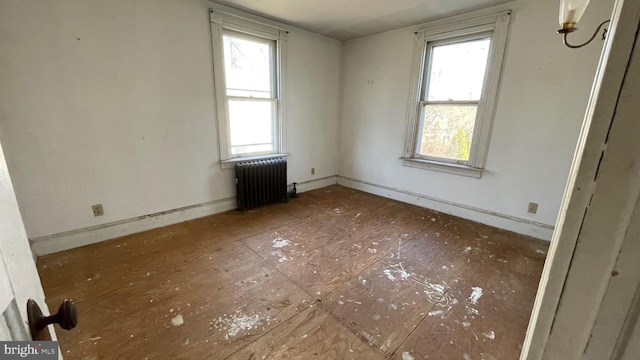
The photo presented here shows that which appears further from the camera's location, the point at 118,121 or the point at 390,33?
the point at 390,33

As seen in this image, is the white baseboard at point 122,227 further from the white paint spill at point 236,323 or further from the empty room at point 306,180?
the white paint spill at point 236,323

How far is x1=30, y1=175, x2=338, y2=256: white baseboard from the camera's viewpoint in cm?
228

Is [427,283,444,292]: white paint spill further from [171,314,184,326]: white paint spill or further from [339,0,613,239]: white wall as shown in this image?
[171,314,184,326]: white paint spill

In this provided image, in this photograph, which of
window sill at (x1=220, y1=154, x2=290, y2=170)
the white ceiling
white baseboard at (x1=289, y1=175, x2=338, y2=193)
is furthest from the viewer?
white baseboard at (x1=289, y1=175, x2=338, y2=193)

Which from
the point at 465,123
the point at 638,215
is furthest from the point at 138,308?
the point at 465,123

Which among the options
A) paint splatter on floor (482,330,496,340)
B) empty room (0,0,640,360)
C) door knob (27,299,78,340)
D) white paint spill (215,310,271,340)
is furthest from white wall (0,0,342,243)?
paint splatter on floor (482,330,496,340)

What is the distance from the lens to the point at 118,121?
2.44 metres

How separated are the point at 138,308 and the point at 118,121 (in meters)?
1.75

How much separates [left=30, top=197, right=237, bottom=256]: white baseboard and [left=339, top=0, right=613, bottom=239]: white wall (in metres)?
2.51

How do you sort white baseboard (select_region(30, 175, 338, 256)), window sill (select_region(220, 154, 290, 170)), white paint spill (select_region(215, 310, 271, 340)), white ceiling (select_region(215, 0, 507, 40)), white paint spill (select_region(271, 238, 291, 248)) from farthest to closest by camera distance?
window sill (select_region(220, 154, 290, 170)), white ceiling (select_region(215, 0, 507, 40)), white paint spill (select_region(271, 238, 291, 248)), white baseboard (select_region(30, 175, 338, 256)), white paint spill (select_region(215, 310, 271, 340))

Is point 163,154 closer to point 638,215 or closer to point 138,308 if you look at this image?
point 138,308

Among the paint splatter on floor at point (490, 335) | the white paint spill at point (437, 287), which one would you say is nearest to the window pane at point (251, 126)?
the white paint spill at point (437, 287)

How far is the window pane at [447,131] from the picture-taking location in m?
3.13

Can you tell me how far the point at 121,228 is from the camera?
8.57ft
